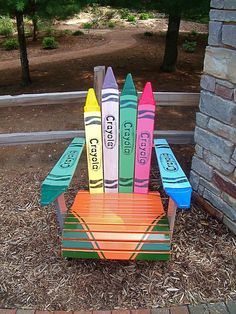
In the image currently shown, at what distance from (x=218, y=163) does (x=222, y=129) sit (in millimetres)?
274

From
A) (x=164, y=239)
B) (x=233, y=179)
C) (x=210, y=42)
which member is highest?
(x=210, y=42)

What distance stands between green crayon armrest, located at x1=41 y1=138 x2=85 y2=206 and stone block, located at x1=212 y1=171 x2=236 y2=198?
1.07 m

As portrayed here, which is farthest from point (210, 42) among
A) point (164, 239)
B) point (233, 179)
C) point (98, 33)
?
point (98, 33)

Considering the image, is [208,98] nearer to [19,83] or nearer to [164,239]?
[164,239]

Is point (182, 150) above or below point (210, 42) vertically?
below

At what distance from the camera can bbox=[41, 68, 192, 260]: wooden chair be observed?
218cm

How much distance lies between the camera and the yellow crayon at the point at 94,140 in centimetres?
252

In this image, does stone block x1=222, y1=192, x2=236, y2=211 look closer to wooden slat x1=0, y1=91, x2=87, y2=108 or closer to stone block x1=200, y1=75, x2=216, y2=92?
stone block x1=200, y1=75, x2=216, y2=92

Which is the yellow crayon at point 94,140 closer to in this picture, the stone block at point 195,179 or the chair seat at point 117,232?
the chair seat at point 117,232

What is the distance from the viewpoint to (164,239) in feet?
7.26

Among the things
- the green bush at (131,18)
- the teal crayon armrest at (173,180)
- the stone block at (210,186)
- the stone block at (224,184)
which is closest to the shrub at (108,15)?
the green bush at (131,18)

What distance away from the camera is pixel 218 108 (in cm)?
253

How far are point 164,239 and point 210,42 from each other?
1407 millimetres

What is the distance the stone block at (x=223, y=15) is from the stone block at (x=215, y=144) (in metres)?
0.81
